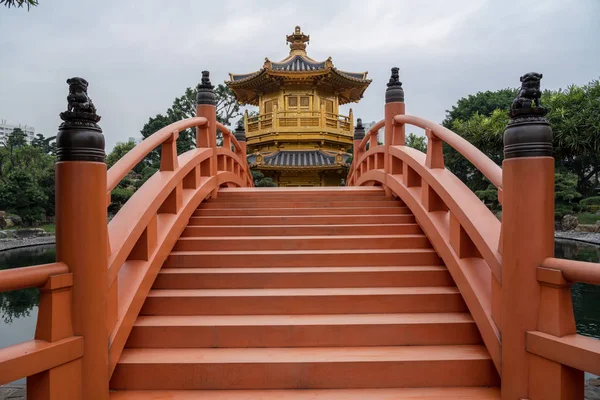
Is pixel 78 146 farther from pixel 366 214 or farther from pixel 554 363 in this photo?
pixel 366 214

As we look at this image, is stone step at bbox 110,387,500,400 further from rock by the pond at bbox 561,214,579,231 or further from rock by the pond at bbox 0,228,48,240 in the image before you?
rock by the pond at bbox 561,214,579,231

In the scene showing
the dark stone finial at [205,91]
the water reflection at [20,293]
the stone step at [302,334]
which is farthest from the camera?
the water reflection at [20,293]

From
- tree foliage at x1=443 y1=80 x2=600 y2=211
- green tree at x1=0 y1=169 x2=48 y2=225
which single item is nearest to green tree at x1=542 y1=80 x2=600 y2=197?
tree foliage at x1=443 y1=80 x2=600 y2=211

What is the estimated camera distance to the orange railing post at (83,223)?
7.11 ft

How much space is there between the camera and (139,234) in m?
2.85

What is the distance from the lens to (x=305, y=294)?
305 cm

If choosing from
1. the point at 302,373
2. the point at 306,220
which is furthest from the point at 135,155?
the point at 306,220

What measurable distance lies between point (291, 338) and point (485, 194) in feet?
64.9

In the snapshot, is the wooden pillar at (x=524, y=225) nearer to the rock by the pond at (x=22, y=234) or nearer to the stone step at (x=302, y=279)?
the stone step at (x=302, y=279)

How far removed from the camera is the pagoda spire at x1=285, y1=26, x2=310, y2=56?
20703 millimetres

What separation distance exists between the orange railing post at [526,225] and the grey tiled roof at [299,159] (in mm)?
15668

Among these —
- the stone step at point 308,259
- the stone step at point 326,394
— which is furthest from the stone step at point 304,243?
the stone step at point 326,394

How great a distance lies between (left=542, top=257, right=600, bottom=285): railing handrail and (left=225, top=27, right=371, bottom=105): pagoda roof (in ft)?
56.0

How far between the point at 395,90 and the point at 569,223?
18.4 m
